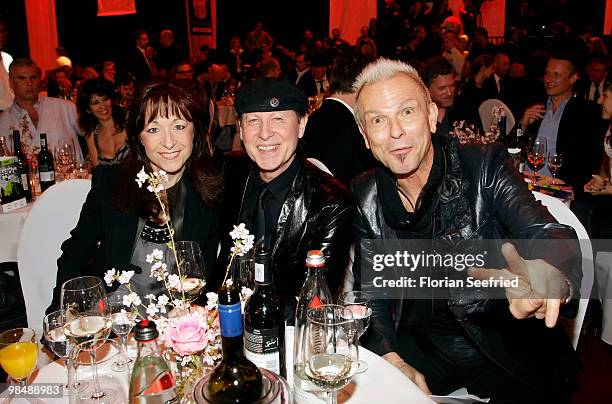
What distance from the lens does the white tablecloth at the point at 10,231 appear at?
119 inches

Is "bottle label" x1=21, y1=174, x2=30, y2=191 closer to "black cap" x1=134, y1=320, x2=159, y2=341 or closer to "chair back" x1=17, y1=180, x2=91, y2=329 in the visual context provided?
"chair back" x1=17, y1=180, x2=91, y2=329

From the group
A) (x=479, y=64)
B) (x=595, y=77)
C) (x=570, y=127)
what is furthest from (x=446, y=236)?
(x=595, y=77)

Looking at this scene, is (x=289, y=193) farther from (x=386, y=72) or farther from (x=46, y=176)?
(x=46, y=176)

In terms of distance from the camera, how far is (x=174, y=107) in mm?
2217

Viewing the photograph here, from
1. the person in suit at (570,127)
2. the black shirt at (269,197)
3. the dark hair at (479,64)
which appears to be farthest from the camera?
the dark hair at (479,64)

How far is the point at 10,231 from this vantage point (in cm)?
306

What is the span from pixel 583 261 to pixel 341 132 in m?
1.88

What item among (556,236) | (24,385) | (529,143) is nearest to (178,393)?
(24,385)

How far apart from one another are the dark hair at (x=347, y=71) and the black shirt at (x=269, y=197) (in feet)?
5.17

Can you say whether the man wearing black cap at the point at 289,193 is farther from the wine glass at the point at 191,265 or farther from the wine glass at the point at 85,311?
the wine glass at the point at 85,311

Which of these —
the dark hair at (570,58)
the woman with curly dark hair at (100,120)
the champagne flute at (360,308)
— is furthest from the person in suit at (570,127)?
the woman with curly dark hair at (100,120)

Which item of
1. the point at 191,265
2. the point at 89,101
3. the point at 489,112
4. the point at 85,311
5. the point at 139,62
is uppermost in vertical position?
the point at 139,62

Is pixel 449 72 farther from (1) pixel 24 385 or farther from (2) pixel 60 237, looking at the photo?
(1) pixel 24 385

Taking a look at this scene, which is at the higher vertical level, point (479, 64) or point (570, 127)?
point (479, 64)
